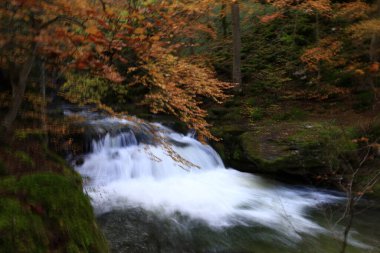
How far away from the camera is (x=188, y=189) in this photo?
29.2ft

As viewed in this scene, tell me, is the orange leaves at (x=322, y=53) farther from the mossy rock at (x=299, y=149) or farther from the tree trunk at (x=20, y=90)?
the tree trunk at (x=20, y=90)

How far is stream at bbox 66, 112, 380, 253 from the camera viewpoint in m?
6.10

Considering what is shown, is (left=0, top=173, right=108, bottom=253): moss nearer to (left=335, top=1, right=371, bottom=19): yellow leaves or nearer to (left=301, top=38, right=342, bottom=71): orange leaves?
(left=301, top=38, right=342, bottom=71): orange leaves

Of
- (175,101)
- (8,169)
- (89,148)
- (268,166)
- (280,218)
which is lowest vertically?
(280,218)

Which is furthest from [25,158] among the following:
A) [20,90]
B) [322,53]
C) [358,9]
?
[358,9]

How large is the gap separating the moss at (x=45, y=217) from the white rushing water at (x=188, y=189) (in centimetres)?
282

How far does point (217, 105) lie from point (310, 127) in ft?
14.7

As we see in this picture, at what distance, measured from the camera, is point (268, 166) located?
9.31 metres

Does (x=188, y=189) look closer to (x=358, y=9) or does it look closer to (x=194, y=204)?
(x=194, y=204)

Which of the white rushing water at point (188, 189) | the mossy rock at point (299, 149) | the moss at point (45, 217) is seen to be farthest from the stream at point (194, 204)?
the moss at point (45, 217)

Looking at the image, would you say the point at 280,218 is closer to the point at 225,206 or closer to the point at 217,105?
the point at 225,206

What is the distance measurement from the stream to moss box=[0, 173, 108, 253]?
2.05 metres

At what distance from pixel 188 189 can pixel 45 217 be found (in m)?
5.88

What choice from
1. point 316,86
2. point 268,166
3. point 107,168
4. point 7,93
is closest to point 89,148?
point 107,168
